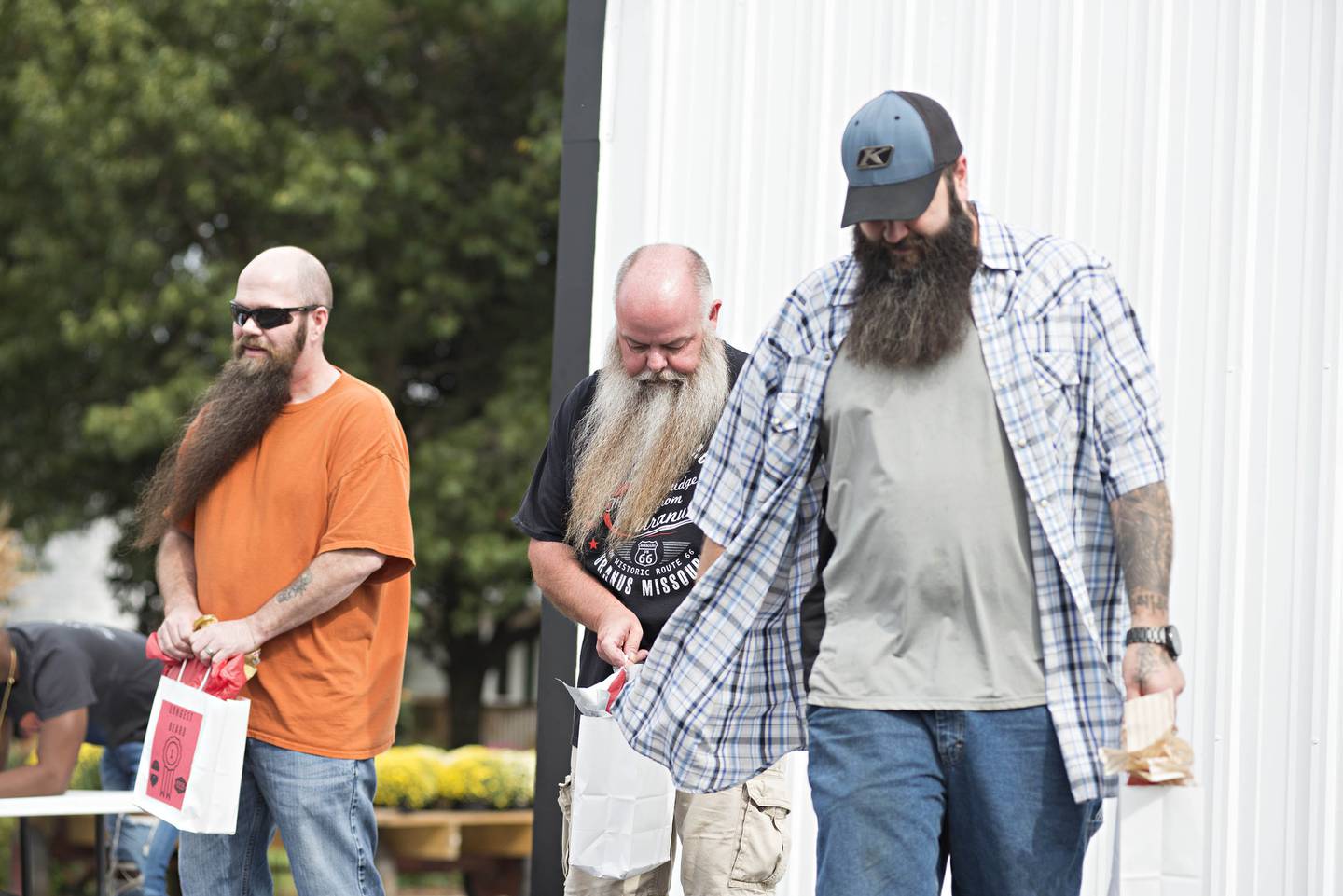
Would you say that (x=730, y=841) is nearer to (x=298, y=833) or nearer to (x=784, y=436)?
(x=298, y=833)

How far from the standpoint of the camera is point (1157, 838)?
2719 millimetres

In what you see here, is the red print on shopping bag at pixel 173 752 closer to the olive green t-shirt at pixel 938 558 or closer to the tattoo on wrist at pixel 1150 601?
the olive green t-shirt at pixel 938 558

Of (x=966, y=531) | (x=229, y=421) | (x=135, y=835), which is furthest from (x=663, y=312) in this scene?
(x=135, y=835)

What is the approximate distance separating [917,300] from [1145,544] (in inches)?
23.2

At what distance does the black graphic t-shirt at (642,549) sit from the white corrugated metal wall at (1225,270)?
1.30 metres

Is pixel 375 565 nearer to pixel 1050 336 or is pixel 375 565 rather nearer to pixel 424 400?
pixel 1050 336

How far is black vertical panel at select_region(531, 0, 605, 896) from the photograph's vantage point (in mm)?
5180

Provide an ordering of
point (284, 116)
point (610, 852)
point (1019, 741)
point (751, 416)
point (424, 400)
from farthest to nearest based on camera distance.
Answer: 1. point (424, 400)
2. point (284, 116)
3. point (610, 852)
4. point (751, 416)
5. point (1019, 741)

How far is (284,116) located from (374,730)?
37.0ft

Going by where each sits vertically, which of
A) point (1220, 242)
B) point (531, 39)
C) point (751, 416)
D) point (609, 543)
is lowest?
point (609, 543)

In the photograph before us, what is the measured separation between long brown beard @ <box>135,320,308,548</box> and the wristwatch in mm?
2469

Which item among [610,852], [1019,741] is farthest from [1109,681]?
[610,852]

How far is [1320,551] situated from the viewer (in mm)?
4473

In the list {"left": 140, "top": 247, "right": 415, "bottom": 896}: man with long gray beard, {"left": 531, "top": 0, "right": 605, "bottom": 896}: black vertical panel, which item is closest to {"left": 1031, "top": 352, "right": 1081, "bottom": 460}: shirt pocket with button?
{"left": 140, "top": 247, "right": 415, "bottom": 896}: man with long gray beard
